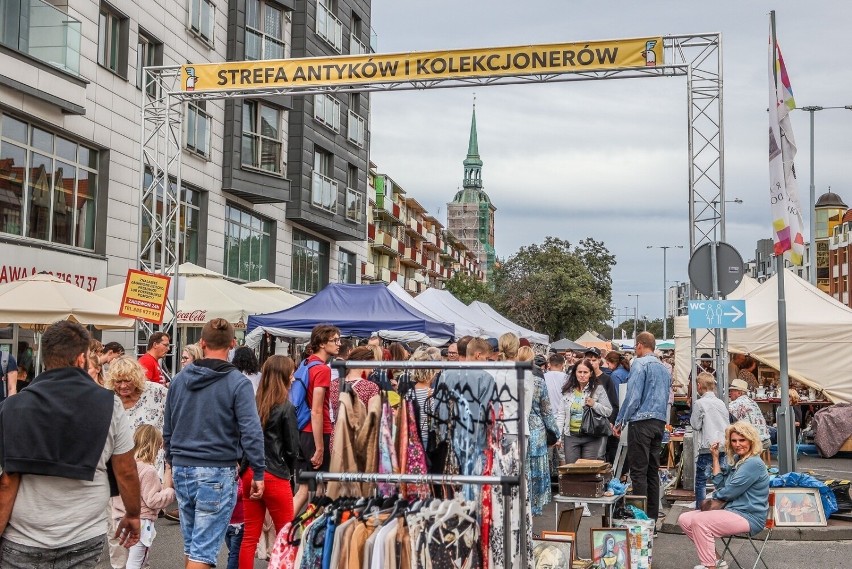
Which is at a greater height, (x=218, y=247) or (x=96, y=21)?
(x=96, y=21)

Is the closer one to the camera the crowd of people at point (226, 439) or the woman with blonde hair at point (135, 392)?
the crowd of people at point (226, 439)

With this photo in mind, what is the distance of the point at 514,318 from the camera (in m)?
60.1

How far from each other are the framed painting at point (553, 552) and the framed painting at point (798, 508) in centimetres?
404

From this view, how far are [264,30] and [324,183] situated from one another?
20.3 feet

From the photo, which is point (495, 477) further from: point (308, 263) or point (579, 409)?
point (308, 263)

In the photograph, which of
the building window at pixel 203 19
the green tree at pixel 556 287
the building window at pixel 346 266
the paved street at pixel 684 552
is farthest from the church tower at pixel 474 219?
the paved street at pixel 684 552

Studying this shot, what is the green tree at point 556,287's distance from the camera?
5797 centimetres

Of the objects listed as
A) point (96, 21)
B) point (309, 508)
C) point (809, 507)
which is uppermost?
point (96, 21)

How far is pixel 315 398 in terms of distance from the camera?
328 inches

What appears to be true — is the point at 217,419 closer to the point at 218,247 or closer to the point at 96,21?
the point at 96,21

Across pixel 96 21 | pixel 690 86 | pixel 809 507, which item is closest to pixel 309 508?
pixel 809 507

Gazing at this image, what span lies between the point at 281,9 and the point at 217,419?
25329 mm

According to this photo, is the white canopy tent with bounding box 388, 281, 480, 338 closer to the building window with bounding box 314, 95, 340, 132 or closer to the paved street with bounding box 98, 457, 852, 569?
the paved street with bounding box 98, 457, 852, 569

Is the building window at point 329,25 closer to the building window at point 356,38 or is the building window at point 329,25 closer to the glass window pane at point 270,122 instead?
the building window at point 356,38
